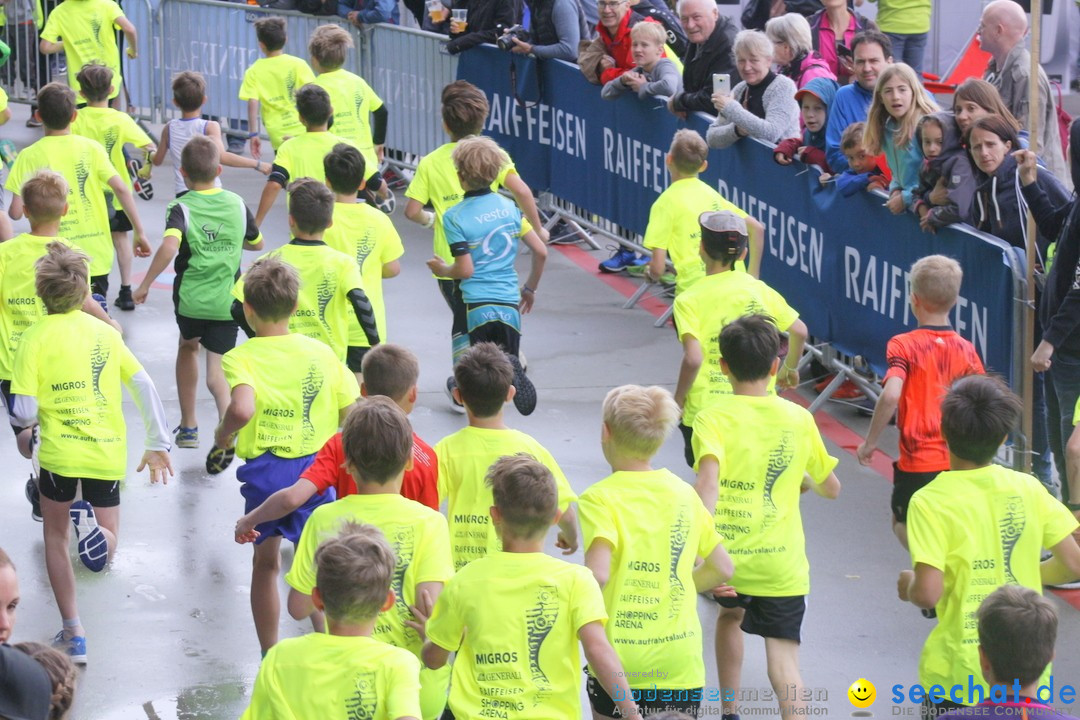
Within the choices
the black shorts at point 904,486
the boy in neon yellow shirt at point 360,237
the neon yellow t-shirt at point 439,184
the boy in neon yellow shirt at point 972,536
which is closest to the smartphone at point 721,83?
the neon yellow t-shirt at point 439,184

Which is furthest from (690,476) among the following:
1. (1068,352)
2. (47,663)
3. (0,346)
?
(47,663)

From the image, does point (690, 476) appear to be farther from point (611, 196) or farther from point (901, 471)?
point (611, 196)

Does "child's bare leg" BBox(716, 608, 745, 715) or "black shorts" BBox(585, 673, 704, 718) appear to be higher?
"black shorts" BBox(585, 673, 704, 718)

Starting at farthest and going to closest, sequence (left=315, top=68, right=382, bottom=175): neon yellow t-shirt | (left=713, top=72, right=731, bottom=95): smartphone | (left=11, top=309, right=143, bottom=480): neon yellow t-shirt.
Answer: (left=315, top=68, right=382, bottom=175): neon yellow t-shirt
(left=713, top=72, right=731, bottom=95): smartphone
(left=11, top=309, right=143, bottom=480): neon yellow t-shirt

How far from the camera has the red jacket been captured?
1235cm

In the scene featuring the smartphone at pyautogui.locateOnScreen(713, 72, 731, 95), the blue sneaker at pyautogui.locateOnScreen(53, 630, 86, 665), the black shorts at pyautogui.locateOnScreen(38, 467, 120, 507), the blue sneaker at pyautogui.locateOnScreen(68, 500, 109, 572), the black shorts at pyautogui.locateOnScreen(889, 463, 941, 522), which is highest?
the smartphone at pyautogui.locateOnScreen(713, 72, 731, 95)

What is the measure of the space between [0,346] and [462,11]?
25.8ft

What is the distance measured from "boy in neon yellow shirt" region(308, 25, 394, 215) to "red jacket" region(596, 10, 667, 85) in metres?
1.93

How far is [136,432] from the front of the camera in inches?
373

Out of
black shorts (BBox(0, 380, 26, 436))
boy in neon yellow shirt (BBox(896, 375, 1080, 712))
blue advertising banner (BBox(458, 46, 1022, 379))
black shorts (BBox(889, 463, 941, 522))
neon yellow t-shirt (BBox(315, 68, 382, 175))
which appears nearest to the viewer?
boy in neon yellow shirt (BBox(896, 375, 1080, 712))

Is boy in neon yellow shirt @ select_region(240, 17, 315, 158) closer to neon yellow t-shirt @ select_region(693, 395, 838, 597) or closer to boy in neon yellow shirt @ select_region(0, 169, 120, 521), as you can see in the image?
boy in neon yellow shirt @ select_region(0, 169, 120, 521)

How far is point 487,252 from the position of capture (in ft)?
28.0

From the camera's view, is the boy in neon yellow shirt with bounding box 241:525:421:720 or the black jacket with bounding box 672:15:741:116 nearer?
the boy in neon yellow shirt with bounding box 241:525:421:720

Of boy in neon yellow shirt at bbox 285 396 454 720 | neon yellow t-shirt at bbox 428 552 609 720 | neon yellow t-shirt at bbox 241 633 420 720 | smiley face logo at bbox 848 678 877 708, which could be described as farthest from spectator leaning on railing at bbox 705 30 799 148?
neon yellow t-shirt at bbox 241 633 420 720
